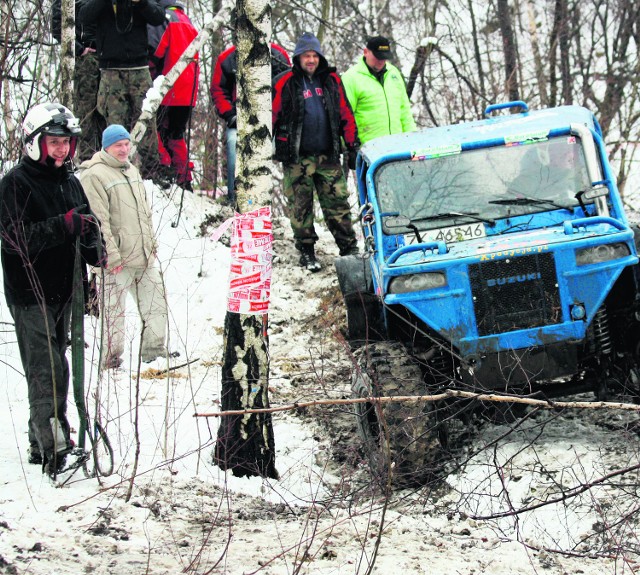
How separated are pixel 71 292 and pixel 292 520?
1.88m

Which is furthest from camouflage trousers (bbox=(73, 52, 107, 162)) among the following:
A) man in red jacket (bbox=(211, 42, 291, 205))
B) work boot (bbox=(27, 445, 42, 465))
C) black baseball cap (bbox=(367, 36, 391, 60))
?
work boot (bbox=(27, 445, 42, 465))

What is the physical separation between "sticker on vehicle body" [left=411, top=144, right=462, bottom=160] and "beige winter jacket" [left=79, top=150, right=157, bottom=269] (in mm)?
2271

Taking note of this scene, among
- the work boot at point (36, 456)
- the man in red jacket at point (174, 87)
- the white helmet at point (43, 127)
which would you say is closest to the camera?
the white helmet at point (43, 127)

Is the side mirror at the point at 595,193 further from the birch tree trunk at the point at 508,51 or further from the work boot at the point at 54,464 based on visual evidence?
the birch tree trunk at the point at 508,51

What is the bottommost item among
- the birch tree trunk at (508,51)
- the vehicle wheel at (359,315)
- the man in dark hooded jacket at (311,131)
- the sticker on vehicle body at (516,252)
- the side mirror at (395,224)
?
the vehicle wheel at (359,315)

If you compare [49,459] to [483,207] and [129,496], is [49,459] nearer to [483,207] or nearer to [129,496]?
[129,496]

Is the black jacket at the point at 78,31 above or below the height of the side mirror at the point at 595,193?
above

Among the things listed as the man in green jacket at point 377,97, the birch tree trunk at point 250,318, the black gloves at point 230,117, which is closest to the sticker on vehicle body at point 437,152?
the birch tree trunk at point 250,318

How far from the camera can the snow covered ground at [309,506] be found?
4.19 m

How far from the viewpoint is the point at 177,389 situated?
722cm

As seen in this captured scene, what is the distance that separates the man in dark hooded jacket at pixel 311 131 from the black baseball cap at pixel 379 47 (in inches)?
18.1

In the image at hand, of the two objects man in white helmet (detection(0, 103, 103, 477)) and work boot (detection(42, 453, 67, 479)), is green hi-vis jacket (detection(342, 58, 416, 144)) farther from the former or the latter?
work boot (detection(42, 453, 67, 479))

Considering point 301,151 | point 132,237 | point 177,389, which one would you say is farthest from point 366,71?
point 177,389

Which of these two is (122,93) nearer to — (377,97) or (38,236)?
(377,97)
